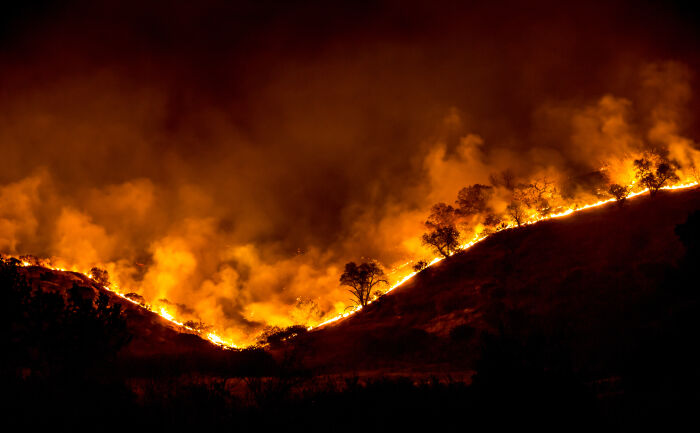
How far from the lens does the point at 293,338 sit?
145 ft

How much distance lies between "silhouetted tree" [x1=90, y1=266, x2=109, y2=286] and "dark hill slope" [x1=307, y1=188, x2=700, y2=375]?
2834 centimetres

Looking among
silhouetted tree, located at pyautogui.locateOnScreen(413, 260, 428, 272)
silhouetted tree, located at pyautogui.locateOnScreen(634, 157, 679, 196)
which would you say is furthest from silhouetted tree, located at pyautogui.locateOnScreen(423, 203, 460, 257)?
silhouetted tree, located at pyautogui.locateOnScreen(634, 157, 679, 196)

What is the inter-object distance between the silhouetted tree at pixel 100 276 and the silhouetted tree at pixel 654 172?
6900 centimetres

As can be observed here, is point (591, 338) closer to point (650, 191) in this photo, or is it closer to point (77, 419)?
point (77, 419)

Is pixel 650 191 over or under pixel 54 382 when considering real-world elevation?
over

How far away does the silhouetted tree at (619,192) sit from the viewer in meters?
45.5

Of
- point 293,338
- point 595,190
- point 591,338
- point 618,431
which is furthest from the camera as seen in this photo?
point 595,190

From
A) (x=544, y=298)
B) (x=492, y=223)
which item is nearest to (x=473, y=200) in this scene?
(x=492, y=223)

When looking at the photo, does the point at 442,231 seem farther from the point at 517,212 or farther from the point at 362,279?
the point at 362,279

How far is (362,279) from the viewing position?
5234 cm

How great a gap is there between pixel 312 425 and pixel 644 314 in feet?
70.8

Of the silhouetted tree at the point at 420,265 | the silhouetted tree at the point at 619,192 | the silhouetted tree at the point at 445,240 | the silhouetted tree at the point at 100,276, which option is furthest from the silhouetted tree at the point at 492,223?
the silhouetted tree at the point at 100,276

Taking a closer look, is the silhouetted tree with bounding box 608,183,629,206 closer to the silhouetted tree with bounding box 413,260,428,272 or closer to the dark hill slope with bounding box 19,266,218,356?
the silhouetted tree with bounding box 413,260,428,272

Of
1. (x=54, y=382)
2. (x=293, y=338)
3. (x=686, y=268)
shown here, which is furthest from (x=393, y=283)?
(x=54, y=382)
